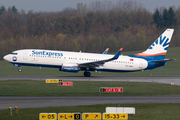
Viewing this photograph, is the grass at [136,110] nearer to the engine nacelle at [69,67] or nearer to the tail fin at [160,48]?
the engine nacelle at [69,67]

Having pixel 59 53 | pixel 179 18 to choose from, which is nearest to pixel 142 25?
pixel 179 18

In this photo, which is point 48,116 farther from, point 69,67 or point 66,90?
point 69,67

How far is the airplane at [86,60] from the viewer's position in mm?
48969

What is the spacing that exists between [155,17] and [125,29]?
23854 millimetres

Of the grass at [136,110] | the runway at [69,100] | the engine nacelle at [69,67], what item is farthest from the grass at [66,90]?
the engine nacelle at [69,67]

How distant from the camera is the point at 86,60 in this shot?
50.4 metres

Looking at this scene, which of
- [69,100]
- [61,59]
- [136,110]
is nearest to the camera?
[136,110]

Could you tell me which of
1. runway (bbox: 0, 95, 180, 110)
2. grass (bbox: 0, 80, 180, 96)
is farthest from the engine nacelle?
runway (bbox: 0, 95, 180, 110)

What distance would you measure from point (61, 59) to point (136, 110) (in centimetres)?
2863

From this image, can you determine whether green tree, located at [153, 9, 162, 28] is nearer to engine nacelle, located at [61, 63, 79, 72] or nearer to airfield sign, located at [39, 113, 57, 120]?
engine nacelle, located at [61, 63, 79, 72]

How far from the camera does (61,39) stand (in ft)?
382

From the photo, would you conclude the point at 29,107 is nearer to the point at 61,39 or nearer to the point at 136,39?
the point at 61,39

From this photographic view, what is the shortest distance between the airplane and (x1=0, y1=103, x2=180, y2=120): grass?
24.3 m

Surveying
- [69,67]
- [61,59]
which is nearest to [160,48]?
[69,67]
